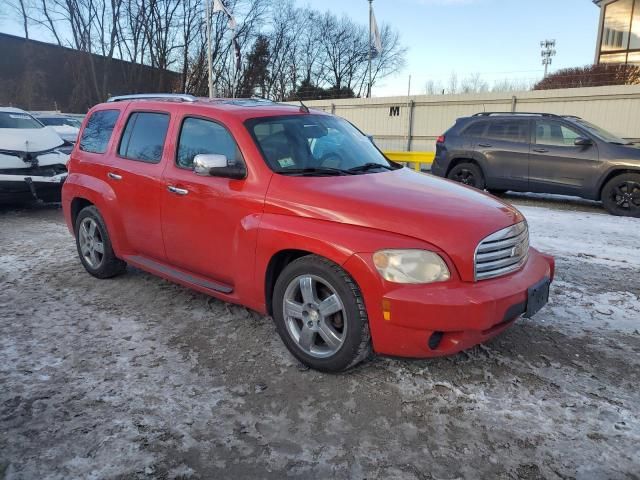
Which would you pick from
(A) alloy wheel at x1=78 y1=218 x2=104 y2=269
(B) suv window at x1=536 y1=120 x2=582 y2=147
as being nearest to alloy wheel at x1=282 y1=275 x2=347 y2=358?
(A) alloy wheel at x1=78 y1=218 x2=104 y2=269

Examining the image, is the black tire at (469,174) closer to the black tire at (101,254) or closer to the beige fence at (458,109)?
the black tire at (101,254)

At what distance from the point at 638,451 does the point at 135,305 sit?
3.70 metres

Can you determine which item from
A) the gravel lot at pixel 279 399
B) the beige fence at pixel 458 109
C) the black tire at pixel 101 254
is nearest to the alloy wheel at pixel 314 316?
the gravel lot at pixel 279 399

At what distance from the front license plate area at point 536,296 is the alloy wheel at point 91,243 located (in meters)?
3.83

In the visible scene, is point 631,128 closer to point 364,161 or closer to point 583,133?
point 583,133

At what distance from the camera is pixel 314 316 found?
312cm

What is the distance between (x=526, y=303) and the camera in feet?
9.80

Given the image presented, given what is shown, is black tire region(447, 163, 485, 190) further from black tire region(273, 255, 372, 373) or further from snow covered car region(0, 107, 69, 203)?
black tire region(273, 255, 372, 373)

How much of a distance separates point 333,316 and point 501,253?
111cm

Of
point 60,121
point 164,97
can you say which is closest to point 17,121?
point 164,97

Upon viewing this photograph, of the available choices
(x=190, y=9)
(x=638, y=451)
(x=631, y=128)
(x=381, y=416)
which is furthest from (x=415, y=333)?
(x=190, y=9)

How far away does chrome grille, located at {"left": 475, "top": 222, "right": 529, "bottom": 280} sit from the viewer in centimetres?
288

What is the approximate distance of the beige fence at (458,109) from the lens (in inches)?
652

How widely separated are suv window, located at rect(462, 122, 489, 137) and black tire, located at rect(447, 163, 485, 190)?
0.62 m
